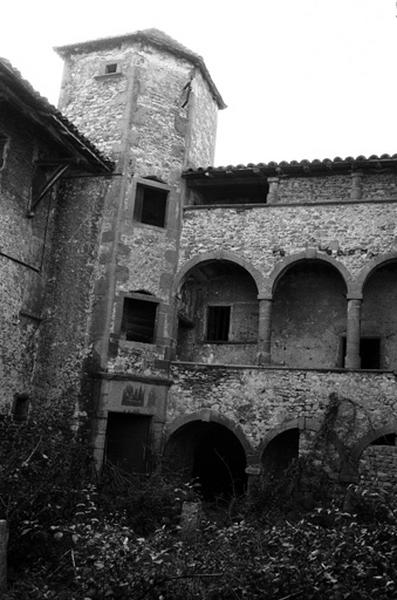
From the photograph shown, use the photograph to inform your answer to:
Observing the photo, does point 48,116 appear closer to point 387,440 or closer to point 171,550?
point 171,550

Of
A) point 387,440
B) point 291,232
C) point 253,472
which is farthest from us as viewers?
point 291,232

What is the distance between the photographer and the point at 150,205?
18250mm

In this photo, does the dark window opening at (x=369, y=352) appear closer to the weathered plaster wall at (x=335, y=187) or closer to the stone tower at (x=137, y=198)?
the weathered plaster wall at (x=335, y=187)

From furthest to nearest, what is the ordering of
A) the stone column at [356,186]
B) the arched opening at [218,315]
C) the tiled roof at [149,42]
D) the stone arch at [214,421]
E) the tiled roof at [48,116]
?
the tiled roof at [149,42] < the arched opening at [218,315] < the stone column at [356,186] < the stone arch at [214,421] < the tiled roof at [48,116]

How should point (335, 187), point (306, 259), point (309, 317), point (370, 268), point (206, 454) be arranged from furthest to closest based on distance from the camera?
point (206, 454)
point (309, 317)
point (335, 187)
point (306, 259)
point (370, 268)

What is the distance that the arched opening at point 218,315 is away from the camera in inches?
700

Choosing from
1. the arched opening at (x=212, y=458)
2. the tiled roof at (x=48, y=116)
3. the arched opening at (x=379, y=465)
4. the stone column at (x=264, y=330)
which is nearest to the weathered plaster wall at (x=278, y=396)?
the stone column at (x=264, y=330)

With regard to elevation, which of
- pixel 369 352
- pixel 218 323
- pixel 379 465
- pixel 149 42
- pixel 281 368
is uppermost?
pixel 149 42

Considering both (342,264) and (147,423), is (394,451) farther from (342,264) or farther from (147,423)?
(147,423)

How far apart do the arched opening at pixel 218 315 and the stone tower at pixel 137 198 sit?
1327 mm

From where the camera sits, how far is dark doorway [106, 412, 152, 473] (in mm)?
15656

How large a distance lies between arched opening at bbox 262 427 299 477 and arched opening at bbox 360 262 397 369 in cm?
276

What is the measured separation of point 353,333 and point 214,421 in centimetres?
380

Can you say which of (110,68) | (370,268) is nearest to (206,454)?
(370,268)
